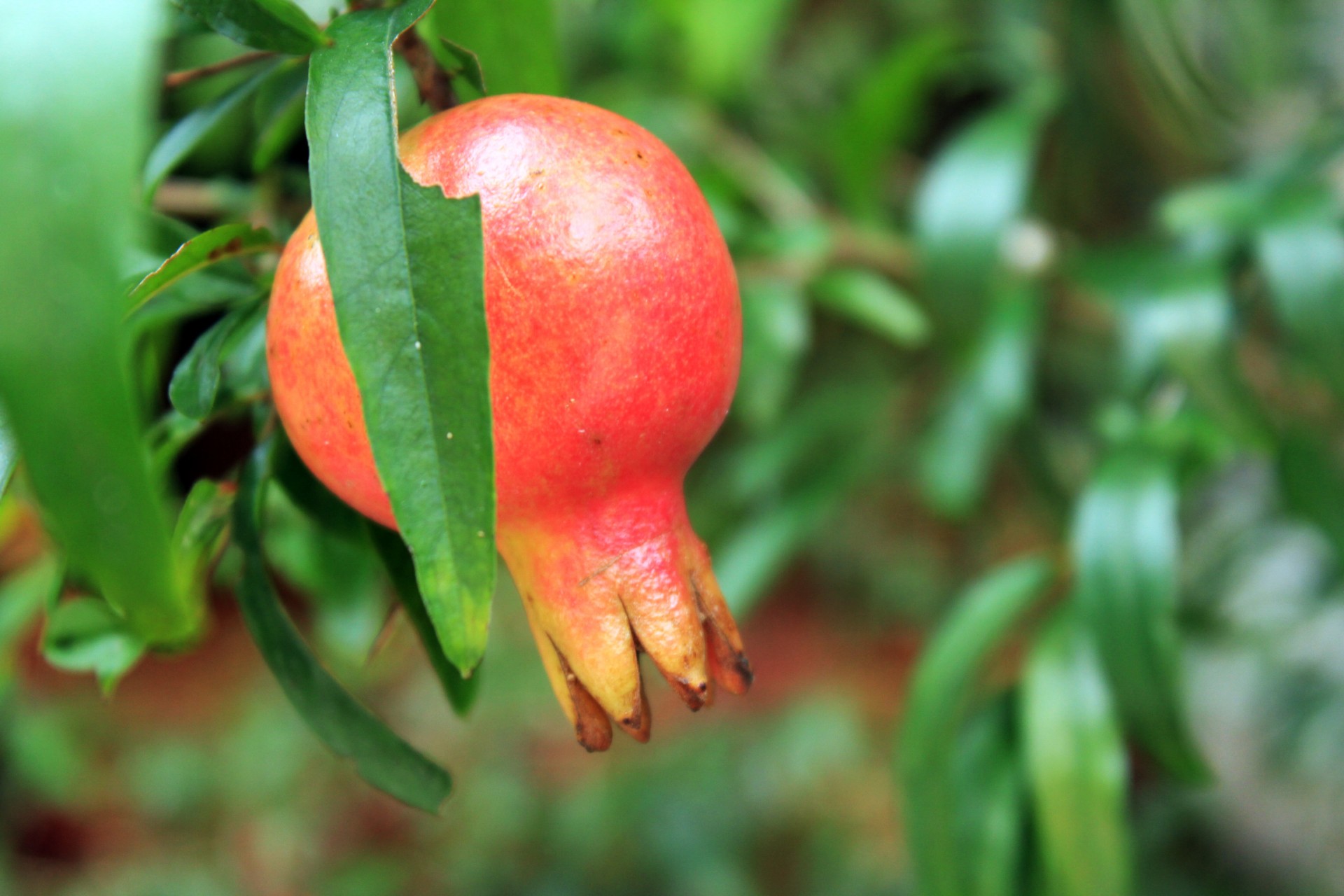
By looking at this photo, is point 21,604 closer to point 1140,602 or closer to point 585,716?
point 585,716

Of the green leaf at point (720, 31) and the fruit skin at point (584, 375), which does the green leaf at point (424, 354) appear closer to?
the fruit skin at point (584, 375)

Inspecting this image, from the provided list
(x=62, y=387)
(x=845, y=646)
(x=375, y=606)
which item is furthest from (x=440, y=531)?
(x=845, y=646)

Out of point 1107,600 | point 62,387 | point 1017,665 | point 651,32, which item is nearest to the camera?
point 62,387

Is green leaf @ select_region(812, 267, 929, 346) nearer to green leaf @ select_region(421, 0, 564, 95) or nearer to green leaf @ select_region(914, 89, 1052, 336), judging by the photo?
green leaf @ select_region(914, 89, 1052, 336)

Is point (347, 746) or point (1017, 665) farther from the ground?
point (347, 746)

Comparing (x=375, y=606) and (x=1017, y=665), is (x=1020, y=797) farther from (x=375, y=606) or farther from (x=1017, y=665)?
(x=1017, y=665)

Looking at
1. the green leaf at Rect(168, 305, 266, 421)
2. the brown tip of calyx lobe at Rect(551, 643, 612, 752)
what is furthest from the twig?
the brown tip of calyx lobe at Rect(551, 643, 612, 752)
